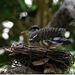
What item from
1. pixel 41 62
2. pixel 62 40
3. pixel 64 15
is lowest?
pixel 41 62

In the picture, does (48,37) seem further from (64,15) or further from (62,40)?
(64,15)

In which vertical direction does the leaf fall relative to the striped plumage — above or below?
below

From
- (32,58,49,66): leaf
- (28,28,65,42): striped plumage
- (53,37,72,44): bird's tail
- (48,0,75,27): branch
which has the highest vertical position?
(48,0,75,27): branch

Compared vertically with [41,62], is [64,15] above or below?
above

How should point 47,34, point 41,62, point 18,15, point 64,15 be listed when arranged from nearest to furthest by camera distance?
point 41,62
point 47,34
point 64,15
point 18,15

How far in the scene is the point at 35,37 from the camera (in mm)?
2043

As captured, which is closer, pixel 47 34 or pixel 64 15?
pixel 47 34

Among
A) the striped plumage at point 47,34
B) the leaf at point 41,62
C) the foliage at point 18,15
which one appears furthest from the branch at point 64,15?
the foliage at point 18,15

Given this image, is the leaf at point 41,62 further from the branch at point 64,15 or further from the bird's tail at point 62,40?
the branch at point 64,15

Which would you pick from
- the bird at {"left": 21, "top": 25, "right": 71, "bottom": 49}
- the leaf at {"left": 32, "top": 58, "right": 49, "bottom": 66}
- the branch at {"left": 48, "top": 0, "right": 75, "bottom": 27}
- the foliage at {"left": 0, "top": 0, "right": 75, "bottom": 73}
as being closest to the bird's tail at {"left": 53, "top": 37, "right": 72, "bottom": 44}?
the bird at {"left": 21, "top": 25, "right": 71, "bottom": 49}

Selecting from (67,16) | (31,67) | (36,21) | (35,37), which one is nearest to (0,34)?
(36,21)

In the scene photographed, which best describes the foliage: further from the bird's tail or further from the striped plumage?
the bird's tail

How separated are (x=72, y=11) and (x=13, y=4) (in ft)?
7.79

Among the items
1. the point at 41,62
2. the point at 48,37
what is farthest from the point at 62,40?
the point at 41,62
